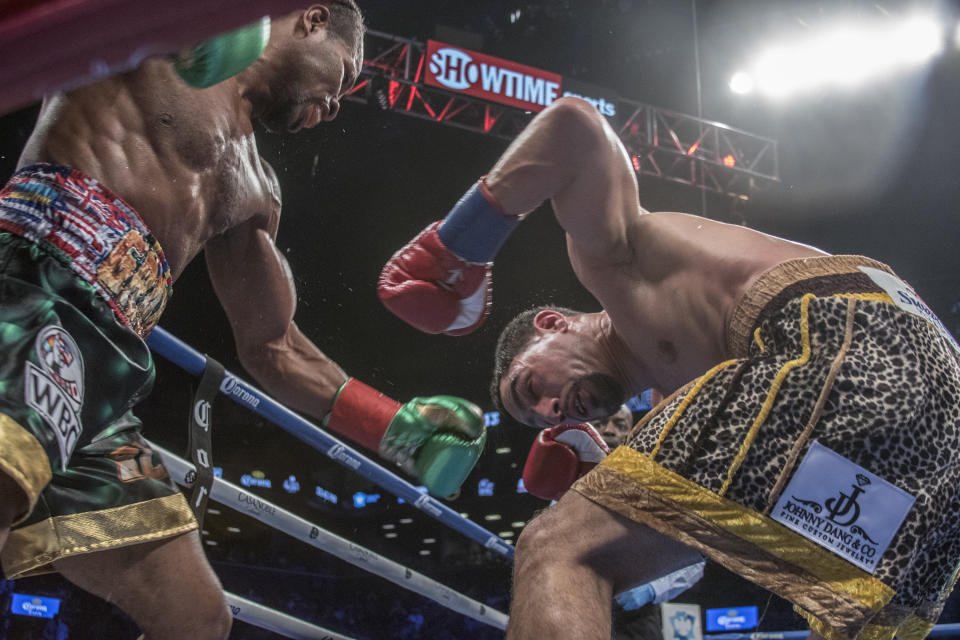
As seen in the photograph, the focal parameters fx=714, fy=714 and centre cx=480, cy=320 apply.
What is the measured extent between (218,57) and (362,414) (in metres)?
1.02

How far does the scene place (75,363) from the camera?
0.99 m

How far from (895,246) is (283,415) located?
4.53 metres

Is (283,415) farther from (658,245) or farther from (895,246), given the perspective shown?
(895,246)

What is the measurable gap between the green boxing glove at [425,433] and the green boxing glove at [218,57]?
0.97 m

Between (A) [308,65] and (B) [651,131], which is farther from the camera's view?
(B) [651,131]

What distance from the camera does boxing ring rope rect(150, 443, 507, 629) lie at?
1.80 m

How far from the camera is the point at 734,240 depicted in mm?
1332

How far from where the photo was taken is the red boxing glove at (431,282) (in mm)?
1648

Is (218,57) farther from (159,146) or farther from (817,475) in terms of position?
(817,475)

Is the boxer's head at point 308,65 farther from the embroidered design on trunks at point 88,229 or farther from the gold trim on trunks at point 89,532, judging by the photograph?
the gold trim on trunks at point 89,532

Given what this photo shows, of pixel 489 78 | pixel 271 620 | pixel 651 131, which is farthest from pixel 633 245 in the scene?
pixel 651 131

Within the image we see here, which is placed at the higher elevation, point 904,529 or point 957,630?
point 904,529

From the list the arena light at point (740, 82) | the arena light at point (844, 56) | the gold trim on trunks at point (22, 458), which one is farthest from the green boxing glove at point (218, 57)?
the arena light at point (740, 82)

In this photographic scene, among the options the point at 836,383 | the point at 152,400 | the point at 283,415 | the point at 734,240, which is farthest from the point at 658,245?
the point at 152,400
